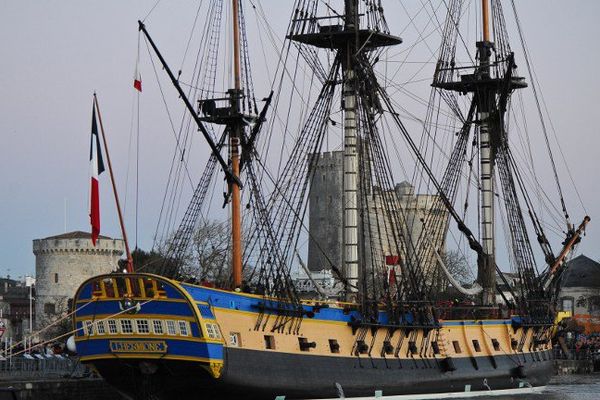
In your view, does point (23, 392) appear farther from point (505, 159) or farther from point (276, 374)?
point (505, 159)

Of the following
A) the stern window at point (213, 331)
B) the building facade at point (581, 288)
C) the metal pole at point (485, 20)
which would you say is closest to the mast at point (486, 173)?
the metal pole at point (485, 20)

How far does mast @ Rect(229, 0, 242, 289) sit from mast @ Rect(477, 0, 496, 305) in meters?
17.2

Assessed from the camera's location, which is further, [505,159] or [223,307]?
[505,159]

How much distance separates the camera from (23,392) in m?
44.5

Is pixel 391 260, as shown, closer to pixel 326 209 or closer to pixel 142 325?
pixel 142 325

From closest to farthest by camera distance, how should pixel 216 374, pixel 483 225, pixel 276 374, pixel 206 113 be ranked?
pixel 216 374
pixel 276 374
pixel 206 113
pixel 483 225

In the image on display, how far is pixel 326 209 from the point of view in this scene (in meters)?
118

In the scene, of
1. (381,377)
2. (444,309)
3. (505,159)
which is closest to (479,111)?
(505,159)

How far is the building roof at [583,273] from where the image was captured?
5098 inches

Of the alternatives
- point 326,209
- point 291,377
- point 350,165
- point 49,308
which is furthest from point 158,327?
point 326,209

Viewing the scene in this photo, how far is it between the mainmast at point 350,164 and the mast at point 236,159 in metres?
6.38

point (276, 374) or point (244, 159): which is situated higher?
point (244, 159)

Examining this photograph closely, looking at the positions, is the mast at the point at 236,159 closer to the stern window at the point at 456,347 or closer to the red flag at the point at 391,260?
the red flag at the point at 391,260

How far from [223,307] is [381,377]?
31.3 feet
